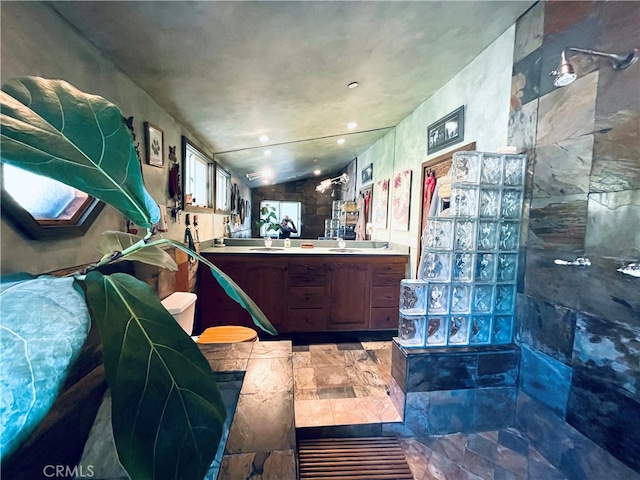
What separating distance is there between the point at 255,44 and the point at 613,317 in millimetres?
2119

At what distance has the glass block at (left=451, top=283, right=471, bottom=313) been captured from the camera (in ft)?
5.38

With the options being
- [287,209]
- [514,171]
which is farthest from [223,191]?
[514,171]

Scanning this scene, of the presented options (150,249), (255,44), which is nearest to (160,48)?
(255,44)

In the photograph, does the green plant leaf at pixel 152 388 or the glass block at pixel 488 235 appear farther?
the glass block at pixel 488 235

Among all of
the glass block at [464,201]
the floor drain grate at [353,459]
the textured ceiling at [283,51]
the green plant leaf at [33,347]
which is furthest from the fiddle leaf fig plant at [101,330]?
the glass block at [464,201]

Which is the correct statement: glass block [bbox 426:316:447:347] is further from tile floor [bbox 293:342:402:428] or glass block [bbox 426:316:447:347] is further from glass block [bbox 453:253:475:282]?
tile floor [bbox 293:342:402:428]

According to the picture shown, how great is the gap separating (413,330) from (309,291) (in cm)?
133

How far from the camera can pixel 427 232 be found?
161cm

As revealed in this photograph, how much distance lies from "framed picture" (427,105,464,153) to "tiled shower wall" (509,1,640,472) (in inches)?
19.0

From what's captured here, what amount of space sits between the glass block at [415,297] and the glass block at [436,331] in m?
0.09

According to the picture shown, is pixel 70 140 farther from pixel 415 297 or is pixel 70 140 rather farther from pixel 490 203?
pixel 490 203

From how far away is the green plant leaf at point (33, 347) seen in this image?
0.21 m

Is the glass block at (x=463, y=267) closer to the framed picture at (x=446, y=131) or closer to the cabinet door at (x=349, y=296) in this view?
the framed picture at (x=446, y=131)

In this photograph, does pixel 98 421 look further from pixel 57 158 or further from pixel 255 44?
pixel 255 44
